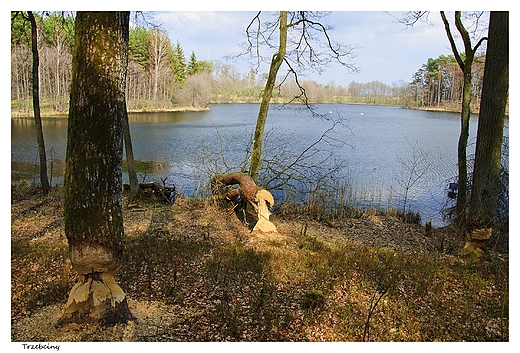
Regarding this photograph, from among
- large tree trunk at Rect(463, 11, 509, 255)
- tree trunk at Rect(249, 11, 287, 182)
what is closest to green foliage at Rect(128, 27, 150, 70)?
tree trunk at Rect(249, 11, 287, 182)

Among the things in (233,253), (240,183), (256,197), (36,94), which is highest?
(36,94)

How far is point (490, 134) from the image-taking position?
705 centimetres

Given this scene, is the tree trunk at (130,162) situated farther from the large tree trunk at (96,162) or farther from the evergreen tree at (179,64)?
the evergreen tree at (179,64)

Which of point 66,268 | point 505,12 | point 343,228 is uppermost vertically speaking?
point 505,12

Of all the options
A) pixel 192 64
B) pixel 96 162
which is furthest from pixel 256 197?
pixel 192 64

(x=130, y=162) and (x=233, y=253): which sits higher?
(x=130, y=162)

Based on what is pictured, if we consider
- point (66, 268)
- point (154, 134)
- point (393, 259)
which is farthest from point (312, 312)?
point (154, 134)

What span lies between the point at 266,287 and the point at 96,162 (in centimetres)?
283

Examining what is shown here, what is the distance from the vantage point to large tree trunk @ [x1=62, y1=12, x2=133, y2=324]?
157 inches

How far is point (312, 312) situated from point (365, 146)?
695 inches

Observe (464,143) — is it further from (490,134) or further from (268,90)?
(268,90)

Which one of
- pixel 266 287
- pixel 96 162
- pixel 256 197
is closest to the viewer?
pixel 96 162

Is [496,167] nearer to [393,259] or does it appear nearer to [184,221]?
[393,259]

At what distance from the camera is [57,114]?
3375cm
